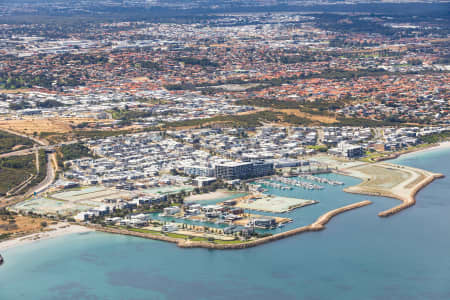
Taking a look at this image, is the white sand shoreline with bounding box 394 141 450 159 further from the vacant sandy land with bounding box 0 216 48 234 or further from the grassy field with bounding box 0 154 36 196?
the vacant sandy land with bounding box 0 216 48 234

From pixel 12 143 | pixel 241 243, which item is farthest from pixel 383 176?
pixel 12 143

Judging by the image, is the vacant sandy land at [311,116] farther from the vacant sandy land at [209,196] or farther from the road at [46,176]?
the vacant sandy land at [209,196]

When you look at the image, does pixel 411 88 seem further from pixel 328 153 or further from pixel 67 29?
pixel 67 29

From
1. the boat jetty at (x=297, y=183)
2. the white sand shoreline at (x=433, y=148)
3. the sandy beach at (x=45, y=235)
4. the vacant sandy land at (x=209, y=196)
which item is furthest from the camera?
the white sand shoreline at (x=433, y=148)

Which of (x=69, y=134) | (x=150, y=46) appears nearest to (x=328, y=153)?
(x=69, y=134)

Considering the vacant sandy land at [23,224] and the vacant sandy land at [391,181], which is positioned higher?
the vacant sandy land at [23,224]

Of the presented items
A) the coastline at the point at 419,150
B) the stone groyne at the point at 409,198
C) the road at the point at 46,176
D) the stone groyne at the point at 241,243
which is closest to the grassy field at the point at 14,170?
the road at the point at 46,176

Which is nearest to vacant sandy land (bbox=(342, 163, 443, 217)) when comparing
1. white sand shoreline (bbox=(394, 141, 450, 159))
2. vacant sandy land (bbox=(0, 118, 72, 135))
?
white sand shoreline (bbox=(394, 141, 450, 159))
